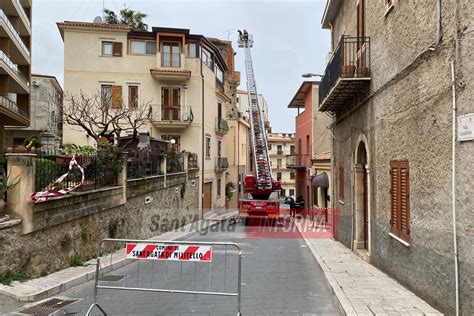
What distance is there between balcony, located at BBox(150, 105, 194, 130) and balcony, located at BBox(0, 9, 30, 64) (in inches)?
353

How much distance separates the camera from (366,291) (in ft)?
22.0

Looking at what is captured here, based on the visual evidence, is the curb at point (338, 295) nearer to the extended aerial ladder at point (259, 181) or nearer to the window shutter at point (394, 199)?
the window shutter at point (394, 199)

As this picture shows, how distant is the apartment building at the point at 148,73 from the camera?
2553 cm

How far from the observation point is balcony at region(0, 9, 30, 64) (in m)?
21.3

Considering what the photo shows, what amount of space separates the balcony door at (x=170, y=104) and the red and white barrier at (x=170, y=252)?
68.0ft

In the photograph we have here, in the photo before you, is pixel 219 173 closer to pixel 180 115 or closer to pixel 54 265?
pixel 180 115

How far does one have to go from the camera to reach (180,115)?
2628 centimetres

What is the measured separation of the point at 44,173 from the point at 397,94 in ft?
23.6

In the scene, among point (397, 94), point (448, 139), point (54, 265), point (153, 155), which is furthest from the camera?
point (153, 155)

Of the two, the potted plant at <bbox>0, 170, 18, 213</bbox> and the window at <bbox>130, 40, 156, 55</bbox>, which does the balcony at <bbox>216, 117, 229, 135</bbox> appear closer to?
the window at <bbox>130, 40, 156, 55</bbox>

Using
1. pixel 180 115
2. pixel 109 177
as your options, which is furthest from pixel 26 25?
pixel 109 177

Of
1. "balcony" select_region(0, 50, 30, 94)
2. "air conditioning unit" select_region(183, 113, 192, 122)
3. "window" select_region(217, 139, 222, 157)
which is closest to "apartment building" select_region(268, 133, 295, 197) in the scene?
"window" select_region(217, 139, 222, 157)

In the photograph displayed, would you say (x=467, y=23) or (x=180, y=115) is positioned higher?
(x=180, y=115)

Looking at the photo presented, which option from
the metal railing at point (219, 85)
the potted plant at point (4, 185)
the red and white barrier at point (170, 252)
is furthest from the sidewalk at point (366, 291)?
the metal railing at point (219, 85)
